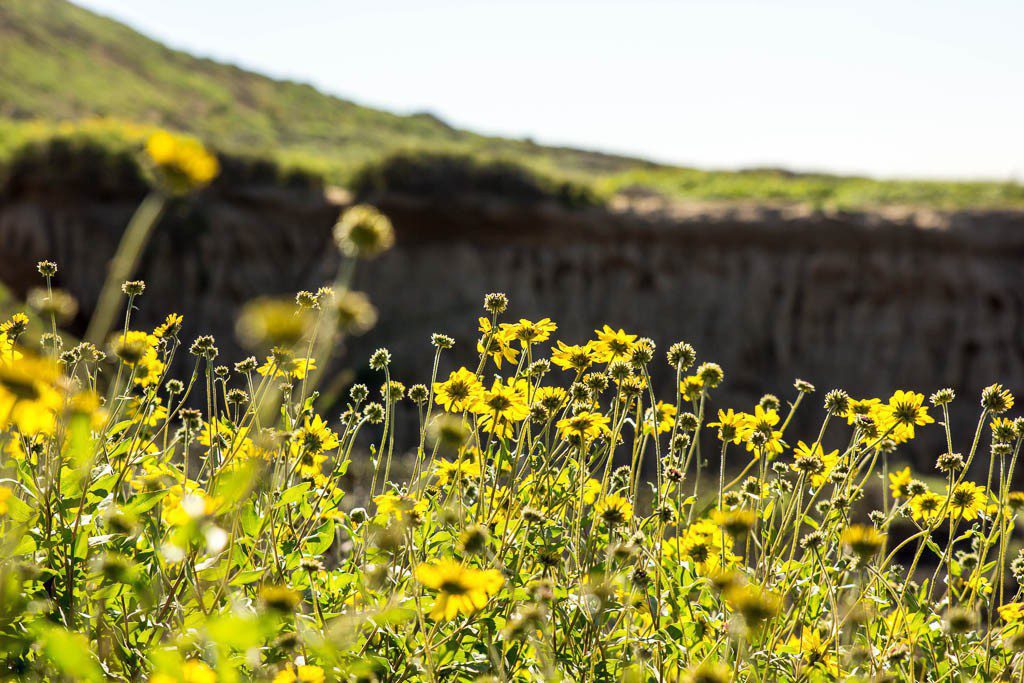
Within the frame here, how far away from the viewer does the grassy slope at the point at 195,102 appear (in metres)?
39.9

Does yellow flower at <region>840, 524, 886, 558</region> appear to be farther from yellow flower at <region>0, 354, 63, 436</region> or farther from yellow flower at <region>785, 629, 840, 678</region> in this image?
yellow flower at <region>0, 354, 63, 436</region>

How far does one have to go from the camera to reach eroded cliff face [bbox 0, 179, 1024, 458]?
1872cm

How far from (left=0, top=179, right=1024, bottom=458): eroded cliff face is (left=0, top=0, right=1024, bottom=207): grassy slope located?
269 inches

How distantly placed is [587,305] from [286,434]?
17.4m

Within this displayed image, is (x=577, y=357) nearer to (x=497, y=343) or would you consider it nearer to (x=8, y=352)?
(x=497, y=343)

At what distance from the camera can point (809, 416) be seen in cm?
1847

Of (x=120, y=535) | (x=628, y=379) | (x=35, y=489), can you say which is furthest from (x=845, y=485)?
(x=35, y=489)

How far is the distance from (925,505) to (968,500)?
13 cm

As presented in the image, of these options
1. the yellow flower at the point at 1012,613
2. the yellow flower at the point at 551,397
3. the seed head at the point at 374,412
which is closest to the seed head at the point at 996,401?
the yellow flower at the point at 1012,613

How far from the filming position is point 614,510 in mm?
2297

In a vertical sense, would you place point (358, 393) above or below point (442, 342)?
below

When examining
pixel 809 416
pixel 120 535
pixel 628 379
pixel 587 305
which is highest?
pixel 628 379

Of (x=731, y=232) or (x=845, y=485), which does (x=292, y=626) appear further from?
(x=731, y=232)

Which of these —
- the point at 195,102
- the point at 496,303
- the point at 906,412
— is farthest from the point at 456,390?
the point at 195,102
